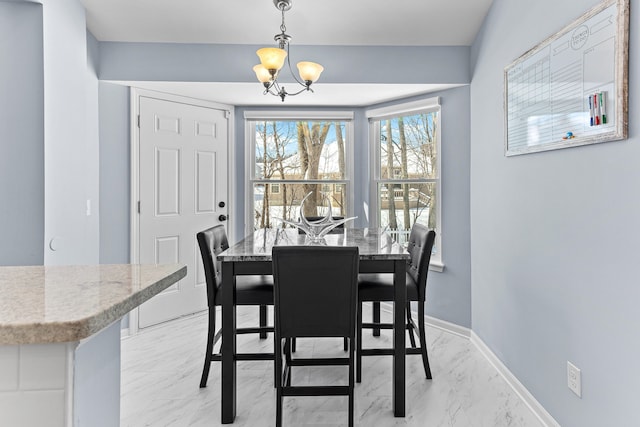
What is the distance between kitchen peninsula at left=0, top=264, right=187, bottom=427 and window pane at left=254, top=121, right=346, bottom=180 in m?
3.40

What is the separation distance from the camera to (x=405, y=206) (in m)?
3.86

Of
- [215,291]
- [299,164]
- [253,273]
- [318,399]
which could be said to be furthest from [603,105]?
[299,164]

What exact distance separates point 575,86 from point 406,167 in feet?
6.88

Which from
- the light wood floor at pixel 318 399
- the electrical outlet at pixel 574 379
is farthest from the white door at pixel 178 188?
the electrical outlet at pixel 574 379

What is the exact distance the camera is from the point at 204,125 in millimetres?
3816

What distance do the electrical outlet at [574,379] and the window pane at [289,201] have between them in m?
2.62

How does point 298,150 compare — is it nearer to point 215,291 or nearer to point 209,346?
point 215,291

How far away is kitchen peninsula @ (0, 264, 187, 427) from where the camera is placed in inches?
22.3

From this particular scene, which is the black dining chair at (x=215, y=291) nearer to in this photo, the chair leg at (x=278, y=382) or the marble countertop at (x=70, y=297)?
the chair leg at (x=278, y=382)

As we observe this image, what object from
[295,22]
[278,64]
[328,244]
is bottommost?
[328,244]

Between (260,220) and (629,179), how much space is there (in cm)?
330

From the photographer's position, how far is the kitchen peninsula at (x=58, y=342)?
0.57m

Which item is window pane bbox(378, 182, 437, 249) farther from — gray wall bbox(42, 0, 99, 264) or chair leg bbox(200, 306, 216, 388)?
gray wall bbox(42, 0, 99, 264)

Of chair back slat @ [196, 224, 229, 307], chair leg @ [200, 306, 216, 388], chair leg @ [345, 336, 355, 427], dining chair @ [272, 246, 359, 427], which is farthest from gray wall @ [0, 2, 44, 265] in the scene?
chair leg @ [345, 336, 355, 427]
